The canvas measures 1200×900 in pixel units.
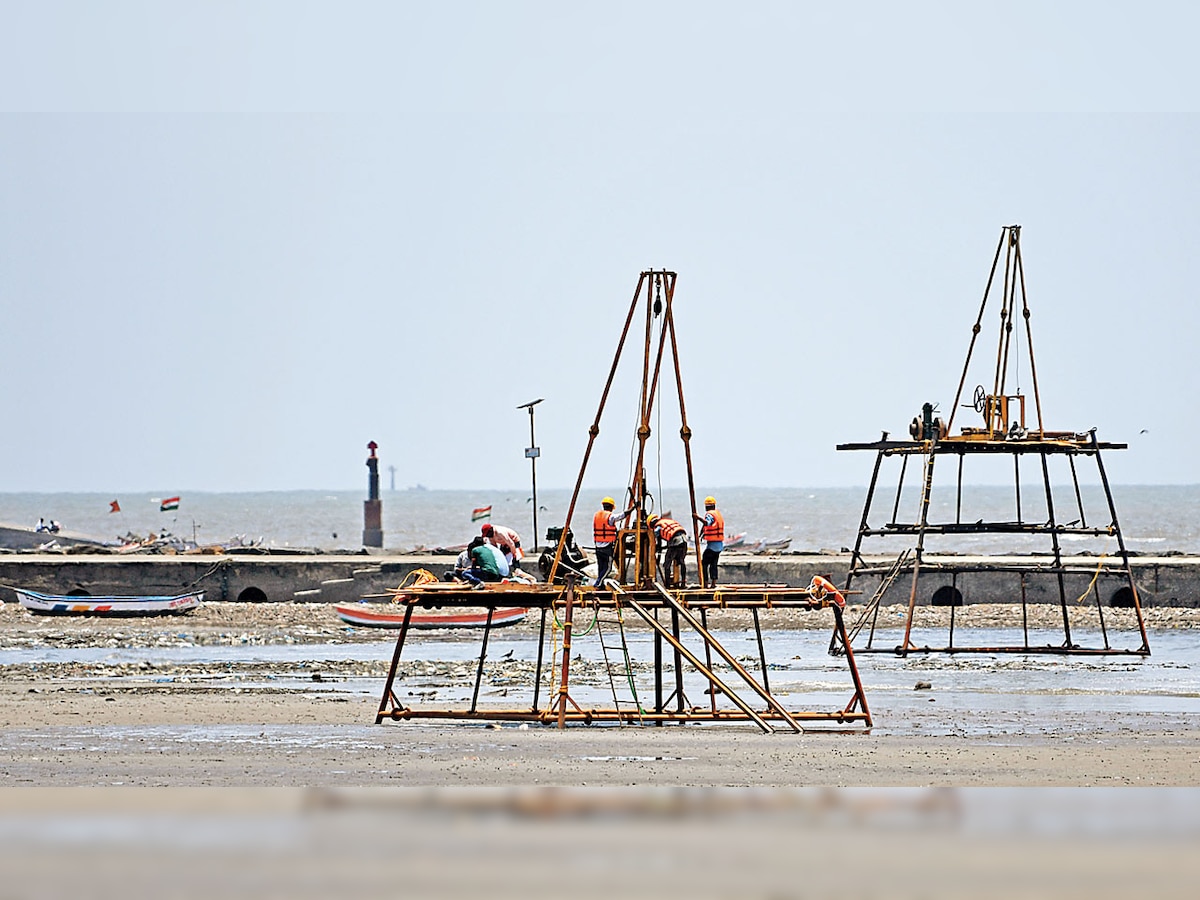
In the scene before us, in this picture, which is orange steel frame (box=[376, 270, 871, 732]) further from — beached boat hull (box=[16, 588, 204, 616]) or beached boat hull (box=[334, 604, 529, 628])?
beached boat hull (box=[16, 588, 204, 616])

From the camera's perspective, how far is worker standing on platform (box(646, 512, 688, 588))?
21406mm

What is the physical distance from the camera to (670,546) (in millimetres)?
21531

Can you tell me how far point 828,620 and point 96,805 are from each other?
105 feet

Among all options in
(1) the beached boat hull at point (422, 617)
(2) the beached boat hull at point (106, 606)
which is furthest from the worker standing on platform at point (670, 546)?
(2) the beached boat hull at point (106, 606)

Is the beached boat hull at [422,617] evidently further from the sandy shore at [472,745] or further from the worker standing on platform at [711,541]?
the worker standing on platform at [711,541]

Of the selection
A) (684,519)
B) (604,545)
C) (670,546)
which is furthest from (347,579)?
(684,519)

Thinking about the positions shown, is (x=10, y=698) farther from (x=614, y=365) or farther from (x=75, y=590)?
(x=75, y=590)

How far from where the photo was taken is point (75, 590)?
44500mm

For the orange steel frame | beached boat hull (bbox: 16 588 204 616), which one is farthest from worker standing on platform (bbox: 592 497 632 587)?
beached boat hull (bbox: 16 588 204 616)

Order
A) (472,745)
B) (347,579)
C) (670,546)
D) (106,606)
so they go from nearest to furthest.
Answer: (472,745), (670,546), (106,606), (347,579)

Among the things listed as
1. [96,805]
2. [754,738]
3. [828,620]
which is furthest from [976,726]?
[828,620]

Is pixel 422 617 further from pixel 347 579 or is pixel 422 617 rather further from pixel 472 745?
pixel 472 745

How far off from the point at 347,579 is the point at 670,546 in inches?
964

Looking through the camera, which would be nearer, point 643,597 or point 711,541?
point 643,597
